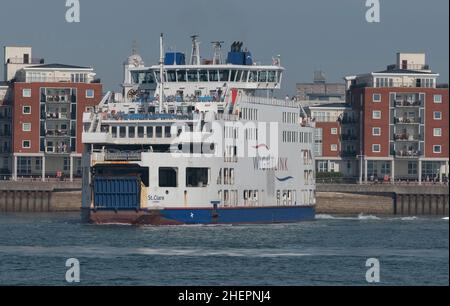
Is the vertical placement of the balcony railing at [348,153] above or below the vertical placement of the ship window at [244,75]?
below

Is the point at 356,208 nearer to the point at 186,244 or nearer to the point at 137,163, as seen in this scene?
the point at 137,163

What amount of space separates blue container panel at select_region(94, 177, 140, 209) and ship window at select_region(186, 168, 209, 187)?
329 centimetres

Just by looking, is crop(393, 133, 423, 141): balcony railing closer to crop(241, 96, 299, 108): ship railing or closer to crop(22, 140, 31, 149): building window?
crop(22, 140, 31, 149): building window

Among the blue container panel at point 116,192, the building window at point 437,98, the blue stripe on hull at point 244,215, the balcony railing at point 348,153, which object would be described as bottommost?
the blue stripe on hull at point 244,215

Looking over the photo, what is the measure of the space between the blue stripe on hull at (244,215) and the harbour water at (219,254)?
2.86ft

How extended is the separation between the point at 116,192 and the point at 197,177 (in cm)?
492

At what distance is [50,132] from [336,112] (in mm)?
27634

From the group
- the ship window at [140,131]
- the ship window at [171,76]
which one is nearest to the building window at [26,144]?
the ship window at [171,76]

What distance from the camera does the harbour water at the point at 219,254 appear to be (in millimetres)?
50594

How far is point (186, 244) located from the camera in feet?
211

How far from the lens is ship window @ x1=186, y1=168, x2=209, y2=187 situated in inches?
3044

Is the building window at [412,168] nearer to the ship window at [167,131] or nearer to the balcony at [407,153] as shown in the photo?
the balcony at [407,153]

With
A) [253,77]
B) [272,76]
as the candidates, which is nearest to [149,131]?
[253,77]

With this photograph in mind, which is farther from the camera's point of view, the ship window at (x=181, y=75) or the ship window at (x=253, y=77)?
the ship window at (x=253, y=77)
